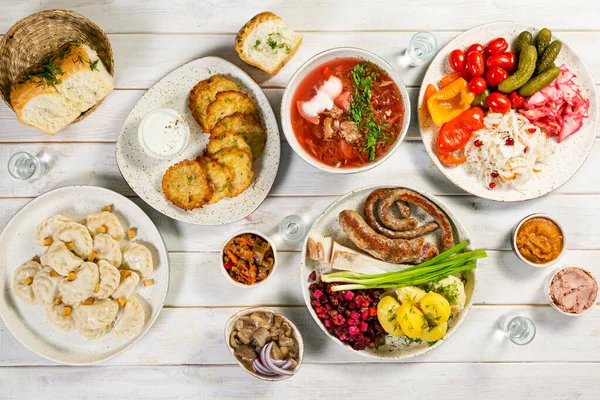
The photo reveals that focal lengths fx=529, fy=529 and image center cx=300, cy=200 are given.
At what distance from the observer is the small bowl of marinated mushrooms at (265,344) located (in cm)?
294

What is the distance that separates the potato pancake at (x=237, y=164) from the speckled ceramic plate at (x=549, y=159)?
1007mm

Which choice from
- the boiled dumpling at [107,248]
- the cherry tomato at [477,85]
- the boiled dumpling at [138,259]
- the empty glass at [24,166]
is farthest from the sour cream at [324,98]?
the empty glass at [24,166]

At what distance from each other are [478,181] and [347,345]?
120cm

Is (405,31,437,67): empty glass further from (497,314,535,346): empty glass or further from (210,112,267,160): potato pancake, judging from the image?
(497,314,535,346): empty glass

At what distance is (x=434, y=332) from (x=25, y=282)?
232 cm

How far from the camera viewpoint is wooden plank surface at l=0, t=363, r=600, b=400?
325 cm

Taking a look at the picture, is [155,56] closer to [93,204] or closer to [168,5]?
[168,5]

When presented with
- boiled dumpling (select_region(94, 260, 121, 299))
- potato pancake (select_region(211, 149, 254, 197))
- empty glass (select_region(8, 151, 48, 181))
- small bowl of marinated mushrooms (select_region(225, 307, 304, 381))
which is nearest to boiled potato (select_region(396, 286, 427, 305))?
small bowl of marinated mushrooms (select_region(225, 307, 304, 381))

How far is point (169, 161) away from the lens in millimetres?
3041

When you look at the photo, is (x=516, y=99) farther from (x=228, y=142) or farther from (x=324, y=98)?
(x=228, y=142)

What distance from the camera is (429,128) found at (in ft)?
9.88

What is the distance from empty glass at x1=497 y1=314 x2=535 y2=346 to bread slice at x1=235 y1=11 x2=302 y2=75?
6.71 feet

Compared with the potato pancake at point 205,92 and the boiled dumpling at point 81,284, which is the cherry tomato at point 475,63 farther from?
the boiled dumpling at point 81,284

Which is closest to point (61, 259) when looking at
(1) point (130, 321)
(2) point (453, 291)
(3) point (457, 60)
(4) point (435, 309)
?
(1) point (130, 321)
